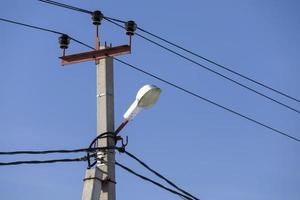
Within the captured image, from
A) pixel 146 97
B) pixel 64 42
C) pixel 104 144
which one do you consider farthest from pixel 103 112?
pixel 64 42

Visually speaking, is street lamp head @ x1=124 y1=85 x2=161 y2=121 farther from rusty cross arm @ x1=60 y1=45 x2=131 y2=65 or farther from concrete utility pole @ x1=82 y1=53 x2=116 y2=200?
rusty cross arm @ x1=60 y1=45 x2=131 y2=65

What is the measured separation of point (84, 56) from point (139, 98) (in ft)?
4.80

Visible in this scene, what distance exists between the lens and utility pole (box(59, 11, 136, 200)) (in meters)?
11.6

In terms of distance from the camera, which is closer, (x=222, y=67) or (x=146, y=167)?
(x=146, y=167)

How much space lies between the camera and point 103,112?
12.2m

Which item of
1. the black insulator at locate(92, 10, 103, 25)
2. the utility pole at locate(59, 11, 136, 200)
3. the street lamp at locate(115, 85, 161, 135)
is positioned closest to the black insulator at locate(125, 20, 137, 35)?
the utility pole at locate(59, 11, 136, 200)

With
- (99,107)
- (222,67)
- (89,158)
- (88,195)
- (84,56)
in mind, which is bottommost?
(88,195)

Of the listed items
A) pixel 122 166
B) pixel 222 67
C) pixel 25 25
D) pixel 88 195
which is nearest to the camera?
pixel 88 195

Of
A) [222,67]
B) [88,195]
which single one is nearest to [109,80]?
[88,195]

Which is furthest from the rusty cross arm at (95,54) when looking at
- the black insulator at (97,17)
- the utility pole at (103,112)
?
the black insulator at (97,17)

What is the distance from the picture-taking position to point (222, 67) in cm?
1572

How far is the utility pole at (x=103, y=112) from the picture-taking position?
11.6m

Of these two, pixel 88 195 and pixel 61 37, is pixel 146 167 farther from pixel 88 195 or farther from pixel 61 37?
pixel 61 37

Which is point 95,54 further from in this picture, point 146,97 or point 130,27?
point 146,97
